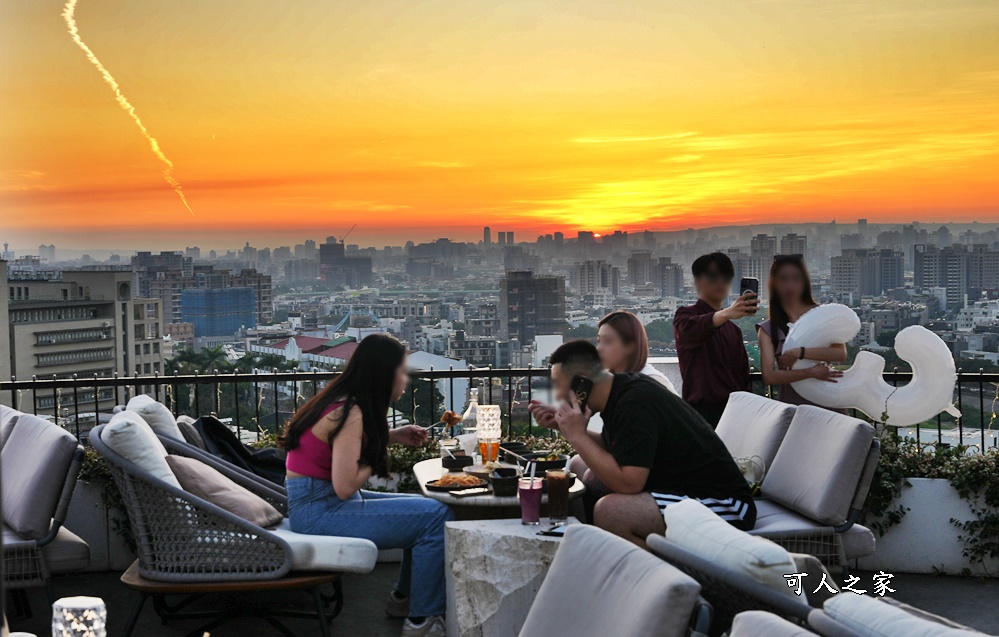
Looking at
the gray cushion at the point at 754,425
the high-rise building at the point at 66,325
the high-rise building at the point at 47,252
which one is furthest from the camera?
the high-rise building at the point at 66,325

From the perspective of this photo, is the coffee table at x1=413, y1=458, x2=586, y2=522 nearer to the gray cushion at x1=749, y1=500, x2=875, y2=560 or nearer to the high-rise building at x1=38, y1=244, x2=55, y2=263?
the gray cushion at x1=749, y1=500, x2=875, y2=560

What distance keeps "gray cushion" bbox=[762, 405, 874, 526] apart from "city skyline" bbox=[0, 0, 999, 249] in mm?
6107

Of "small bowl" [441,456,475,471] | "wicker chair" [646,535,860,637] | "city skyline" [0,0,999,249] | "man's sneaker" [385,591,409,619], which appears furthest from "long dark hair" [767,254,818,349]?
"city skyline" [0,0,999,249]

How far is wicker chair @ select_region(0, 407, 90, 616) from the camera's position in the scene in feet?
14.3

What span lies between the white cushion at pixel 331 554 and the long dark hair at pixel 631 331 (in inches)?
51.4

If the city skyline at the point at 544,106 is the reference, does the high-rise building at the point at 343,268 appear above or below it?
below

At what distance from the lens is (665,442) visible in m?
3.85

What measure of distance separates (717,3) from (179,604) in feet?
28.2

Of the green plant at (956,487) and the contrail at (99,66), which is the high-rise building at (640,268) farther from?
the contrail at (99,66)

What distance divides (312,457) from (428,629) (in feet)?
2.87

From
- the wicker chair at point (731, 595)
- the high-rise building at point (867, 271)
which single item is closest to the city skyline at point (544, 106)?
the high-rise building at point (867, 271)

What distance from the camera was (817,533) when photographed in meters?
4.28

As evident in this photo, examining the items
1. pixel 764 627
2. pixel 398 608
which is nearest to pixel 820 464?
pixel 398 608

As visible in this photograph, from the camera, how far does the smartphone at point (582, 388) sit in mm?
3850
